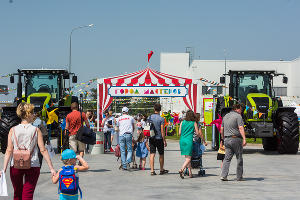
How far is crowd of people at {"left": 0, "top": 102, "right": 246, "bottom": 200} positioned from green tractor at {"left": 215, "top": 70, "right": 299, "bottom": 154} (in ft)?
17.7

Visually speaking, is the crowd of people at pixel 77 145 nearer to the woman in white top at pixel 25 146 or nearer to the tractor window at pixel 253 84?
the woman in white top at pixel 25 146

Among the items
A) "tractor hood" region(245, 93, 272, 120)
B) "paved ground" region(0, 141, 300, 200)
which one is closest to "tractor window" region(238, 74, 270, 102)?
"tractor hood" region(245, 93, 272, 120)

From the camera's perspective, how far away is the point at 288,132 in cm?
1945

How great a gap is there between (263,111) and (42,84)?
8.61 metres

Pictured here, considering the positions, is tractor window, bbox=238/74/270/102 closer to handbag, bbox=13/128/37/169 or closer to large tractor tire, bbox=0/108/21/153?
large tractor tire, bbox=0/108/21/153

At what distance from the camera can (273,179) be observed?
1266 centimetres

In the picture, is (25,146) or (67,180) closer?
(67,180)

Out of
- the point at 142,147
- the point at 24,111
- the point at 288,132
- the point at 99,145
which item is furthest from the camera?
the point at 99,145

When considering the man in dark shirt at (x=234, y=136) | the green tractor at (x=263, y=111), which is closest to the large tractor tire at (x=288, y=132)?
the green tractor at (x=263, y=111)

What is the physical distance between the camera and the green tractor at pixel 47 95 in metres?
20.6

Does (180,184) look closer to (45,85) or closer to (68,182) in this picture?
(68,182)

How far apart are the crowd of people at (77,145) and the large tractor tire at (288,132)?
5.70m

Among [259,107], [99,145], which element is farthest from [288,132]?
[99,145]

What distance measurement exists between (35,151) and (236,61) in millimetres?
91099
